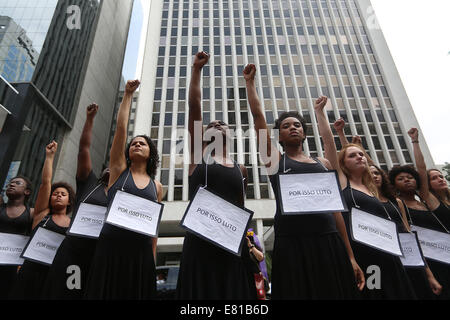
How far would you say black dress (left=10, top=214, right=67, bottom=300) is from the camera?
2.33 metres

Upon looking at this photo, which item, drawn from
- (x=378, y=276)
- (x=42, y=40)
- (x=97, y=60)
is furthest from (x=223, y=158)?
(x=97, y=60)

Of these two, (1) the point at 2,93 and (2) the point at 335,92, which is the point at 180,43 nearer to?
(2) the point at 335,92

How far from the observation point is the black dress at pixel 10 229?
2.68 m

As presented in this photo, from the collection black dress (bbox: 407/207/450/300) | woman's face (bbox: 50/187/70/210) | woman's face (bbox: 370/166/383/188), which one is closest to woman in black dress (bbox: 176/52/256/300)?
woman's face (bbox: 50/187/70/210)

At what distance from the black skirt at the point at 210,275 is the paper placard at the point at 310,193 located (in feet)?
1.65

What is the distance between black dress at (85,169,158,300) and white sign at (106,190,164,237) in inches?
3.0

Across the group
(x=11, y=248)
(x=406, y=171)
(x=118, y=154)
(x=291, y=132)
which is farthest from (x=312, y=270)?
(x=11, y=248)

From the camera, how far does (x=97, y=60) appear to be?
23.8m

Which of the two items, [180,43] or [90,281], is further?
[180,43]

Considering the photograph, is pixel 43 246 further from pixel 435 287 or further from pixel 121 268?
pixel 435 287

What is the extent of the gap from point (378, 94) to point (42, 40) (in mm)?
27069

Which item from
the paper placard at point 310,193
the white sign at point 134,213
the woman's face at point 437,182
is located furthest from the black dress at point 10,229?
the woman's face at point 437,182

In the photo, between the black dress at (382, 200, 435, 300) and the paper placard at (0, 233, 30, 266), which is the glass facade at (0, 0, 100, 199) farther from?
the black dress at (382, 200, 435, 300)

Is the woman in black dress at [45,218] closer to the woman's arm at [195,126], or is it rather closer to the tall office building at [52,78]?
the woman's arm at [195,126]
